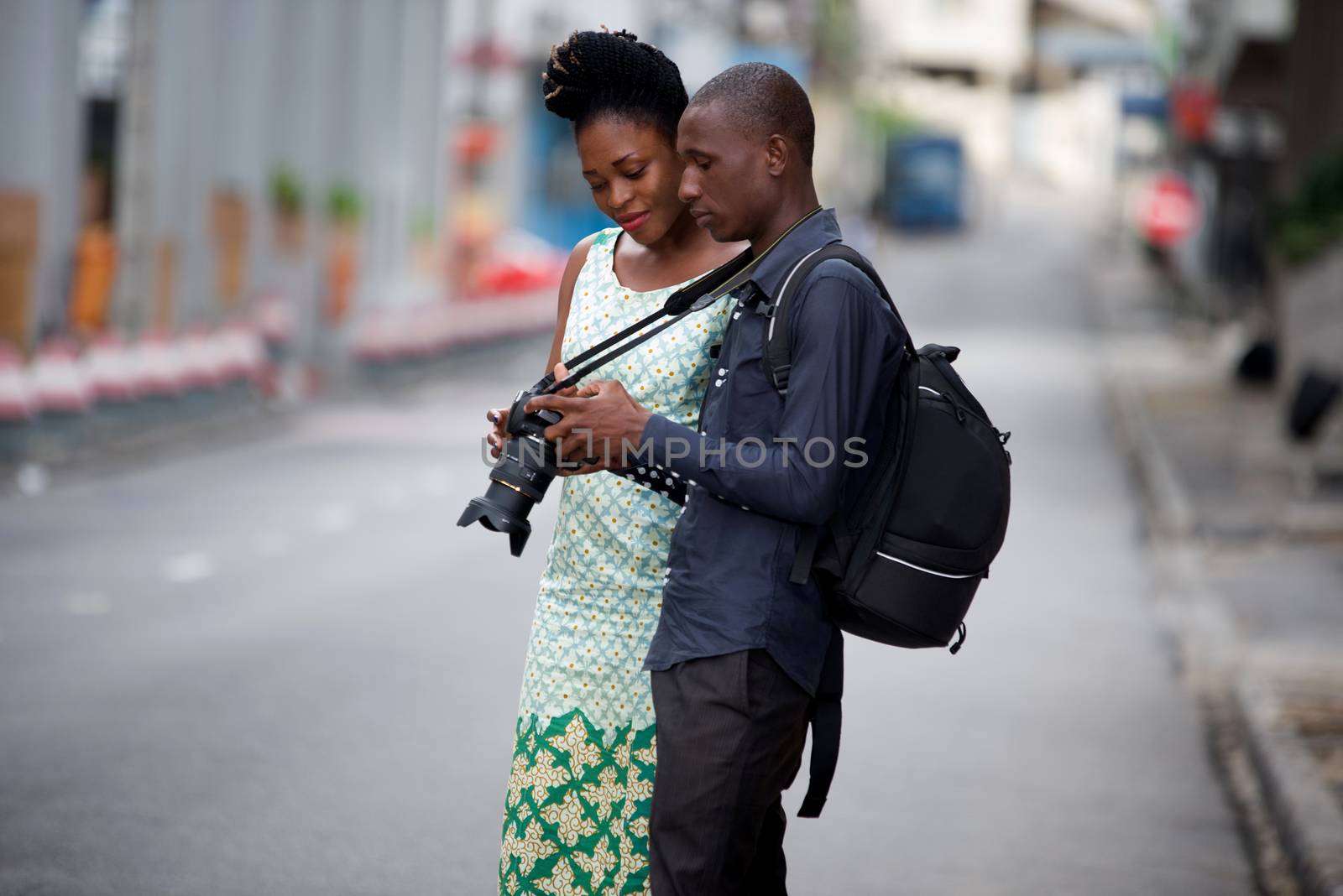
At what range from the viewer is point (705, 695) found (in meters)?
3.10

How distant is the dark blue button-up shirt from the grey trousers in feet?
0.12

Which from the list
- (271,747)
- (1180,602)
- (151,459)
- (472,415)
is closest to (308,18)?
(472,415)

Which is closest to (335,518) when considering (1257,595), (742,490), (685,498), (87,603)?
(87,603)

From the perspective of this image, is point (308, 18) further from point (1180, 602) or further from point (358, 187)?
point (1180, 602)

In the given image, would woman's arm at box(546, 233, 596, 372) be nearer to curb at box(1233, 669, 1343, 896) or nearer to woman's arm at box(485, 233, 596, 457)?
woman's arm at box(485, 233, 596, 457)

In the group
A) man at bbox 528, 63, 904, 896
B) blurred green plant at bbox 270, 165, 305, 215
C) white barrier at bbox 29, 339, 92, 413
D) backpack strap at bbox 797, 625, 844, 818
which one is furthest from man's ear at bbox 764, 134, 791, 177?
blurred green plant at bbox 270, 165, 305, 215

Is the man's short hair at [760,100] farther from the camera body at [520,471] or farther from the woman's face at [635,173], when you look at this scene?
the camera body at [520,471]

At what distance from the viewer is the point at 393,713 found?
290 inches

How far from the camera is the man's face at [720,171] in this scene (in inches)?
122

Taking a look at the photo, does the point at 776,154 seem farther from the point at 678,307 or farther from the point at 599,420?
the point at 599,420

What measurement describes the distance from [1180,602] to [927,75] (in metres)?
107

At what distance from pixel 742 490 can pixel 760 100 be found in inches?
25.1

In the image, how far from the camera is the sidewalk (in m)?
6.47

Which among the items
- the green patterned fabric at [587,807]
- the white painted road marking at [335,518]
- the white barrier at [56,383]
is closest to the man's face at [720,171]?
the green patterned fabric at [587,807]
